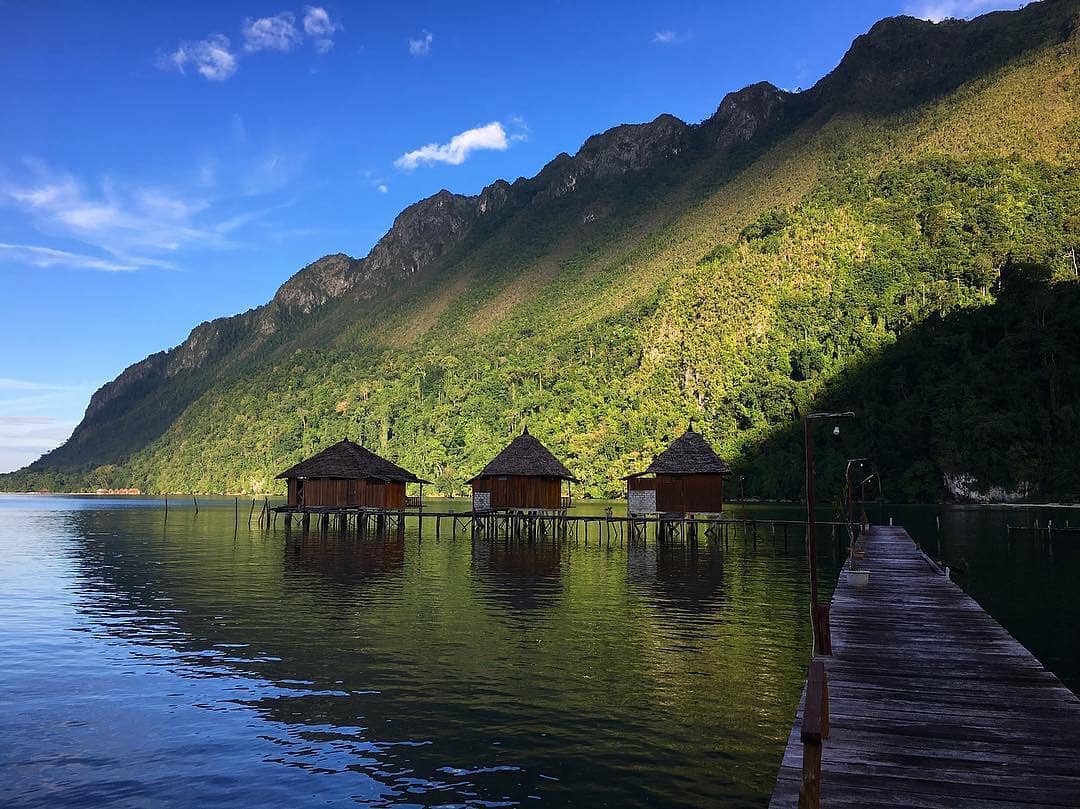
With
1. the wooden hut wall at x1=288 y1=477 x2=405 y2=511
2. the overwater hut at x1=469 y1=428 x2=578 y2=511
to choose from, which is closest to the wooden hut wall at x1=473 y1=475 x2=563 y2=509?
the overwater hut at x1=469 y1=428 x2=578 y2=511

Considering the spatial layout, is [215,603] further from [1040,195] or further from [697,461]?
[1040,195]

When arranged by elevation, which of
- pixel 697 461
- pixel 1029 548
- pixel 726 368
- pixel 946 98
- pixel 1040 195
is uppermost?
pixel 946 98

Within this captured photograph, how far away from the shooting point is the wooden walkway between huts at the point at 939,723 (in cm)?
909

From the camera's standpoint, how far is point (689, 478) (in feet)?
199

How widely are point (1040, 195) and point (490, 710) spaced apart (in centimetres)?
16468

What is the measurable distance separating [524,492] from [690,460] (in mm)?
14189

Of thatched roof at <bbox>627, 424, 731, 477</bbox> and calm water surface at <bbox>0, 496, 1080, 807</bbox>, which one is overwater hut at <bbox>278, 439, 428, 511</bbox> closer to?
thatched roof at <bbox>627, 424, 731, 477</bbox>

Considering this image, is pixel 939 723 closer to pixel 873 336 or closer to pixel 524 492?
pixel 524 492

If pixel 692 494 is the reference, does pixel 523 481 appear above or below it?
above

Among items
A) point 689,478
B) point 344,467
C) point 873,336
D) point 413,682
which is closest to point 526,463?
point 689,478

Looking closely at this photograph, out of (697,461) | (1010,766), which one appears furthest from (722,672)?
(697,461)

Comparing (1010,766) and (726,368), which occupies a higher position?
(726,368)

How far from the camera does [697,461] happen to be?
5947cm

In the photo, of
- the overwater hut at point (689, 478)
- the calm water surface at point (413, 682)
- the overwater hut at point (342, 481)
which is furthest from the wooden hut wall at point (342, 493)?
the calm water surface at point (413, 682)
